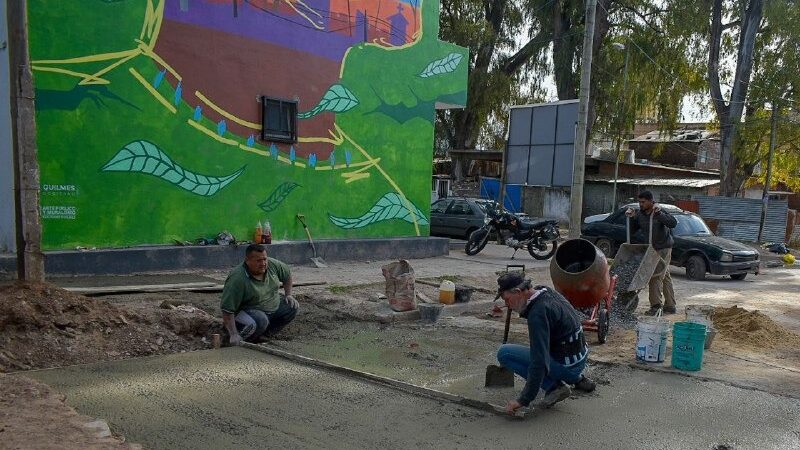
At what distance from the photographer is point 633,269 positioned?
932 cm

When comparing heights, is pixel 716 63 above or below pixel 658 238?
above

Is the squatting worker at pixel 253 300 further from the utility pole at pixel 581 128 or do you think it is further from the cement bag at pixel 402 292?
the utility pole at pixel 581 128

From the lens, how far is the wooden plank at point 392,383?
4949 millimetres

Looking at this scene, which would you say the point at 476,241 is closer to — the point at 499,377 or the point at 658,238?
the point at 658,238

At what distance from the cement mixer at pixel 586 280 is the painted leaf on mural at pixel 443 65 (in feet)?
29.4

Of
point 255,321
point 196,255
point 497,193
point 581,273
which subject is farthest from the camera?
point 497,193

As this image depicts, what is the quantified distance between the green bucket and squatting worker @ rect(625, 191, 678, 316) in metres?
2.90

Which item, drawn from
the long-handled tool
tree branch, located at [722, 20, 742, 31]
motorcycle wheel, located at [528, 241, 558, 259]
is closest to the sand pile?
the long-handled tool

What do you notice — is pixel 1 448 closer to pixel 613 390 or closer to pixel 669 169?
pixel 613 390

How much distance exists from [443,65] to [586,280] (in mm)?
10031

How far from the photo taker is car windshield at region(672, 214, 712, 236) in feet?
49.0

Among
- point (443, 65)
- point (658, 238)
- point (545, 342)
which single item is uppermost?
point (443, 65)

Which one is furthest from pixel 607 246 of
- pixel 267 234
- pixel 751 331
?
pixel 267 234

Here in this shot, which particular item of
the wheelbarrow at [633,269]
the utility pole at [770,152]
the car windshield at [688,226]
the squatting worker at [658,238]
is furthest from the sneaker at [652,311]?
the utility pole at [770,152]
